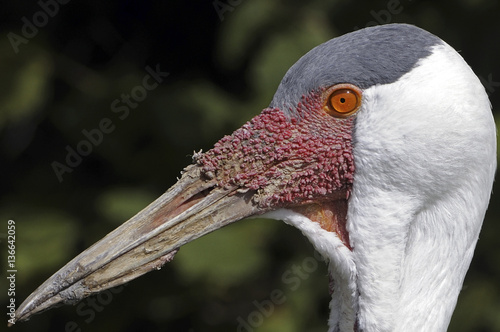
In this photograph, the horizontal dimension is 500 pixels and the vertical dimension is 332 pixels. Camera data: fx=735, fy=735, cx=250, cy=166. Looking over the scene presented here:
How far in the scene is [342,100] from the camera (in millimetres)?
2414

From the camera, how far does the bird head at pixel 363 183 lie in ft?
7.61

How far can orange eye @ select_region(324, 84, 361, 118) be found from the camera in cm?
239

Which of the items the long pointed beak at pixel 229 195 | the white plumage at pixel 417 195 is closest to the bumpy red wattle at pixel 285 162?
the long pointed beak at pixel 229 195

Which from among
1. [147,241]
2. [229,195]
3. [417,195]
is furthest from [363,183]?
[147,241]

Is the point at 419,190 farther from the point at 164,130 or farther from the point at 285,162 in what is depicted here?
the point at 164,130

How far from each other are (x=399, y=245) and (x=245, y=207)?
0.53 meters

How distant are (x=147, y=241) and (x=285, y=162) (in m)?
0.54

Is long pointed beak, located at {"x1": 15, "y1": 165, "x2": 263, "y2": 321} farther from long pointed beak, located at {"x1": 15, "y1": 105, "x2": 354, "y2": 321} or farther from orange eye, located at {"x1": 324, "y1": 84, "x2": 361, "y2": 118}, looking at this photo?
orange eye, located at {"x1": 324, "y1": 84, "x2": 361, "y2": 118}

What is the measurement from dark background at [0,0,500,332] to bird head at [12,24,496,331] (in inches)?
57.6

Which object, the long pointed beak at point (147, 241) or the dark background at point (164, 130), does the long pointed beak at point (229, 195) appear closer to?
the long pointed beak at point (147, 241)

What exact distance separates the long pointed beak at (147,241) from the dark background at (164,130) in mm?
1450

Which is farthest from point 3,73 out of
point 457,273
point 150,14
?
point 457,273

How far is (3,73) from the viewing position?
434cm

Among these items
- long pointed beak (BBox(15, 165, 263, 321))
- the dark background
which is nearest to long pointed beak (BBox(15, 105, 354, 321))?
long pointed beak (BBox(15, 165, 263, 321))
